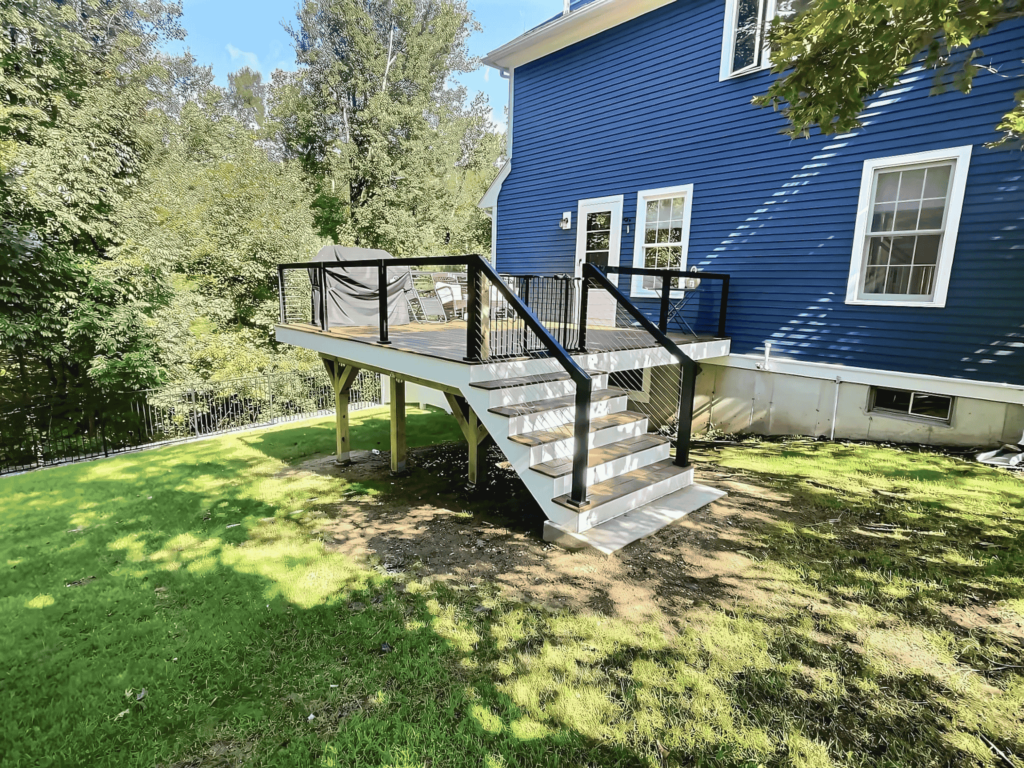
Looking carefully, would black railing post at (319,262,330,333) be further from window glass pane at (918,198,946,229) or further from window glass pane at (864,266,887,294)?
window glass pane at (918,198,946,229)

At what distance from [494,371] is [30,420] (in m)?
11.4

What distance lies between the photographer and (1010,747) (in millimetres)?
2191

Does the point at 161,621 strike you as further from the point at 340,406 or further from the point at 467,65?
the point at 467,65

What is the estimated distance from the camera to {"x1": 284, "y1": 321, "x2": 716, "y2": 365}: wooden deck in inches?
208

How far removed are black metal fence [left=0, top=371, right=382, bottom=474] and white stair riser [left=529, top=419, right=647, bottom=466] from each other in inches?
388

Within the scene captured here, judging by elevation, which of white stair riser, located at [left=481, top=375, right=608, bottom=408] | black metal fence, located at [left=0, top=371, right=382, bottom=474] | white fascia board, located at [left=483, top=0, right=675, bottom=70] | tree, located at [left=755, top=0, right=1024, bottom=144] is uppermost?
white fascia board, located at [left=483, top=0, right=675, bottom=70]

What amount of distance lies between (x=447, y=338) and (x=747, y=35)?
22.2 ft

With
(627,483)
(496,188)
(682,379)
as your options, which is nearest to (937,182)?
(682,379)

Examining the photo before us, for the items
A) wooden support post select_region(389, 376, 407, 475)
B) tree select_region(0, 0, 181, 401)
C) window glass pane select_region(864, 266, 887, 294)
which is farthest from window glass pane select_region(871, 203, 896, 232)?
tree select_region(0, 0, 181, 401)

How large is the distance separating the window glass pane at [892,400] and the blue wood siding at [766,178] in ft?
1.45

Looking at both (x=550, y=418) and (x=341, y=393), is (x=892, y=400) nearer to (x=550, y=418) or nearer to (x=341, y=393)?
(x=550, y=418)

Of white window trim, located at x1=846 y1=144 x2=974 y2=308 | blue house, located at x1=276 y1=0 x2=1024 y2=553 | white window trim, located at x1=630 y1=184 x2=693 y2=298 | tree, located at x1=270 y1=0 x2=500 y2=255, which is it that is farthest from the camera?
tree, located at x1=270 y1=0 x2=500 y2=255

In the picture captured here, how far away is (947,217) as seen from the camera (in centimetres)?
592

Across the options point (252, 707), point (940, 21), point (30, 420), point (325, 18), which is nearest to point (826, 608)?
point (252, 707)
